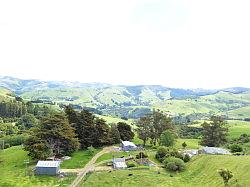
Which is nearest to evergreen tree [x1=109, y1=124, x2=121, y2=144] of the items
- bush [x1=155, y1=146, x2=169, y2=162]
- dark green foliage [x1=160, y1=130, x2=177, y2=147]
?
dark green foliage [x1=160, y1=130, x2=177, y2=147]

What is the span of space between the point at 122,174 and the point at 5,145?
258ft

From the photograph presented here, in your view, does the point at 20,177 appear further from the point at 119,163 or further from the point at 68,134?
the point at 119,163

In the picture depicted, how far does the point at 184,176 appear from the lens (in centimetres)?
8562

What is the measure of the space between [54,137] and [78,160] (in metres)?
11.5

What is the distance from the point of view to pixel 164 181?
80.7 m

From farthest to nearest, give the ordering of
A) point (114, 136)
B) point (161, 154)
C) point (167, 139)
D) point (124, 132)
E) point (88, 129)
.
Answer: point (124, 132) < point (114, 136) < point (88, 129) < point (167, 139) < point (161, 154)

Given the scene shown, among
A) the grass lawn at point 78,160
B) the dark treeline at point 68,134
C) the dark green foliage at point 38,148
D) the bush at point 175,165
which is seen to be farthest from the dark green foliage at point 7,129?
the bush at point 175,165

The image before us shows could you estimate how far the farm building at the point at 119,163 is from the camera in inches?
3708

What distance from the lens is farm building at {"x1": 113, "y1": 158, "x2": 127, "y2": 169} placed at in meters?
94.2

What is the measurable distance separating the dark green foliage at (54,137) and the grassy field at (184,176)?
22392 mm

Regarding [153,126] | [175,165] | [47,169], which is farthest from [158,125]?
[47,169]

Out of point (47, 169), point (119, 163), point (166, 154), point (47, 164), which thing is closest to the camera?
point (47, 169)

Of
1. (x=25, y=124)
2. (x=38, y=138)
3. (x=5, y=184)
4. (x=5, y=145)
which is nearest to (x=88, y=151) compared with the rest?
(x=38, y=138)

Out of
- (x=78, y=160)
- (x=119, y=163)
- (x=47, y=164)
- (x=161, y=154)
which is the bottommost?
(x=78, y=160)
